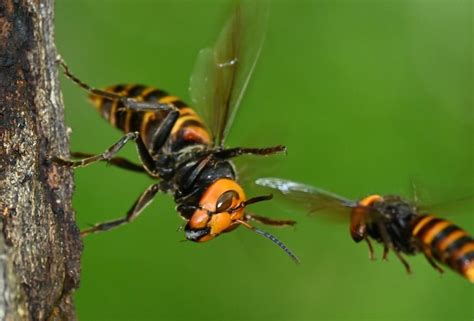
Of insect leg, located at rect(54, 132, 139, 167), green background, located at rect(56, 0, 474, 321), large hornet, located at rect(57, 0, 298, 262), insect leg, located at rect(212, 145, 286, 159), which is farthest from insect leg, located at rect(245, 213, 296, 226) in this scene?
green background, located at rect(56, 0, 474, 321)

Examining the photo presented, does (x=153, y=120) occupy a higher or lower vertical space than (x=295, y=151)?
higher

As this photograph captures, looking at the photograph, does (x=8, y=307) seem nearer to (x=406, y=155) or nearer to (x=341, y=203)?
(x=341, y=203)

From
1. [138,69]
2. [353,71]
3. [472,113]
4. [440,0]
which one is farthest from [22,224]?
[440,0]

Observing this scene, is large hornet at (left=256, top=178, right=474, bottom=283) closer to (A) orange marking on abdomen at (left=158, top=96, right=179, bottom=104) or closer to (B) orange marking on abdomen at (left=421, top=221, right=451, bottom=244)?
(B) orange marking on abdomen at (left=421, top=221, right=451, bottom=244)

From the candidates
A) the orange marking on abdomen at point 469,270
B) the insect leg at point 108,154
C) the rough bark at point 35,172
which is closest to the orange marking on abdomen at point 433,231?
the orange marking on abdomen at point 469,270

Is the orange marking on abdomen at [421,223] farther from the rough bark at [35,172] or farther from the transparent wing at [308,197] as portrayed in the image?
the rough bark at [35,172]

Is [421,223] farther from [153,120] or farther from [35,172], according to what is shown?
[35,172]

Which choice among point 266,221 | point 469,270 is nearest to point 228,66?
point 266,221
